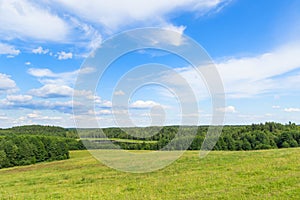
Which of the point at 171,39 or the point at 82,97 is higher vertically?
the point at 171,39

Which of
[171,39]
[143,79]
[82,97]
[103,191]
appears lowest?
[103,191]

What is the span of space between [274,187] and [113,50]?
12.4 meters

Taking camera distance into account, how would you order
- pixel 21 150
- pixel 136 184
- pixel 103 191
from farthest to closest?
pixel 21 150, pixel 136 184, pixel 103 191

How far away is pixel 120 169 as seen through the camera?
84.5ft

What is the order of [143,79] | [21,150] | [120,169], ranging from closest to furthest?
[143,79]
[120,169]
[21,150]

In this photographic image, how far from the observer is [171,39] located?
63.7 ft

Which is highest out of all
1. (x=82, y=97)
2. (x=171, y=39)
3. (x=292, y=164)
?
(x=171, y=39)

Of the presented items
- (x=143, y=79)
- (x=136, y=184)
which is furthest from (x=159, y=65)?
(x=136, y=184)

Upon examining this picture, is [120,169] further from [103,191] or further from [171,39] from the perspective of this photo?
[171,39]

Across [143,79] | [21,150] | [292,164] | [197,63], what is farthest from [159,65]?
[21,150]

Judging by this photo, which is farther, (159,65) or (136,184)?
(159,65)

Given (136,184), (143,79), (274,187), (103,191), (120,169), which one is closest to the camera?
(274,187)

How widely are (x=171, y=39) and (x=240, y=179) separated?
10546mm

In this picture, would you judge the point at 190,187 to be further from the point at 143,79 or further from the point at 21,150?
the point at 21,150
